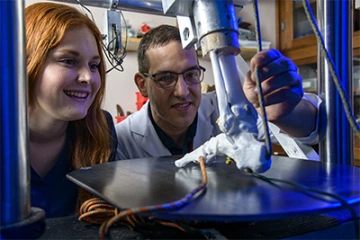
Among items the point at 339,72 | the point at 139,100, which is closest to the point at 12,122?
the point at 339,72

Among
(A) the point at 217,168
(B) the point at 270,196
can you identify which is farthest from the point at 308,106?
(B) the point at 270,196

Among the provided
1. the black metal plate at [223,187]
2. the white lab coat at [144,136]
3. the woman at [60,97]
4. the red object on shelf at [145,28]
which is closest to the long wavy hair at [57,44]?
the woman at [60,97]

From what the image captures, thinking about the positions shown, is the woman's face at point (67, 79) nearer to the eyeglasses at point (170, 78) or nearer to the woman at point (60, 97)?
the woman at point (60, 97)

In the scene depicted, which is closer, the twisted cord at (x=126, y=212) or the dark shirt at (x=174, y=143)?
the twisted cord at (x=126, y=212)

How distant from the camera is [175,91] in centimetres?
111

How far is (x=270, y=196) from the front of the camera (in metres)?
0.37

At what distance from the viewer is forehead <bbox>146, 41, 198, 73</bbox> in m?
1.12

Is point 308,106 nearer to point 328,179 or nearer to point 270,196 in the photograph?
point 328,179

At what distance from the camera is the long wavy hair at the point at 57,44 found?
857 millimetres

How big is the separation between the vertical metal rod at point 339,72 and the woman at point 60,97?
0.55 meters

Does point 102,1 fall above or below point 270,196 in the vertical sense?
above

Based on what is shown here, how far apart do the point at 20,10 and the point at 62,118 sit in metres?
0.52

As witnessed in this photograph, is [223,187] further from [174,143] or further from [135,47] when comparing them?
[135,47]

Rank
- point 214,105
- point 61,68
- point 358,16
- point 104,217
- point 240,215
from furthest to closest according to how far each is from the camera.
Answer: point 358,16, point 214,105, point 61,68, point 104,217, point 240,215
